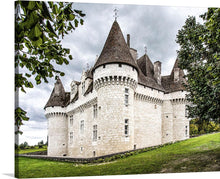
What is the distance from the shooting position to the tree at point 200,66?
740cm

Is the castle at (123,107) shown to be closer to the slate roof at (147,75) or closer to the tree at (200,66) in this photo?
the slate roof at (147,75)

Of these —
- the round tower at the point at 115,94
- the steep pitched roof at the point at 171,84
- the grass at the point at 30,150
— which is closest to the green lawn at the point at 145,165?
the grass at the point at 30,150

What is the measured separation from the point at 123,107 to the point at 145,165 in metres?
4.65

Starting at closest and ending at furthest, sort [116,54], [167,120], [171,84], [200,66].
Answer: [200,66] → [116,54] → [167,120] → [171,84]

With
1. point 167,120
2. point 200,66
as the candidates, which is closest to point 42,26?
point 200,66

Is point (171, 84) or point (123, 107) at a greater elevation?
point (171, 84)

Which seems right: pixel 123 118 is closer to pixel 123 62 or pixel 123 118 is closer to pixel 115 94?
pixel 115 94

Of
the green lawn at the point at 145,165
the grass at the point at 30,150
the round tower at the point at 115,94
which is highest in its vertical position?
the round tower at the point at 115,94

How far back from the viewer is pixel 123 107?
1154 cm

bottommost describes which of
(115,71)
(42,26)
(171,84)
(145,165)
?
(145,165)

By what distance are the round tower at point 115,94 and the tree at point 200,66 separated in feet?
11.1

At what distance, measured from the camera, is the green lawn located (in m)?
6.50

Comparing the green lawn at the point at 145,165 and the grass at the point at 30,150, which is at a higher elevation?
the grass at the point at 30,150

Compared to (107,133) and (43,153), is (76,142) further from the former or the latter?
(43,153)
